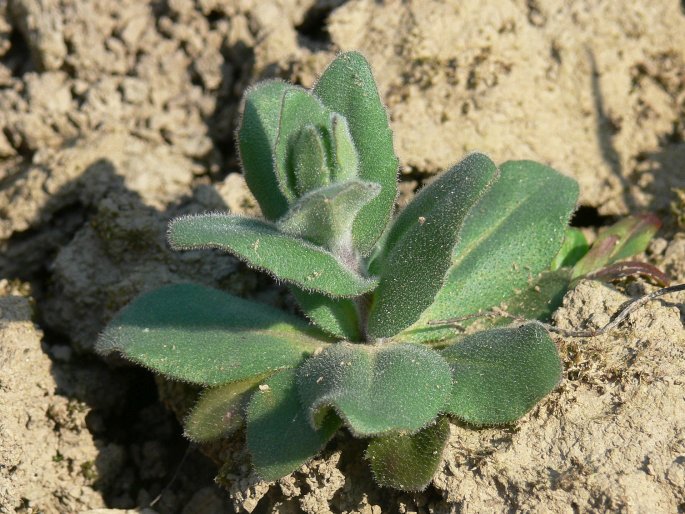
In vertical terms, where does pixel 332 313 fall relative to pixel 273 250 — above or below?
below

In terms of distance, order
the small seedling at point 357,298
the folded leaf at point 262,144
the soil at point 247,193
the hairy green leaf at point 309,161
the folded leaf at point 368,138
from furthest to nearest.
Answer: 1. the folded leaf at point 262,144
2. the folded leaf at point 368,138
3. the hairy green leaf at point 309,161
4. the soil at point 247,193
5. the small seedling at point 357,298

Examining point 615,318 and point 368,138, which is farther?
point 368,138

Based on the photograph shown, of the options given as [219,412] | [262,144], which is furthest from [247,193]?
[219,412]

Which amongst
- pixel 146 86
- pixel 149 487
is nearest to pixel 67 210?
→ pixel 146 86

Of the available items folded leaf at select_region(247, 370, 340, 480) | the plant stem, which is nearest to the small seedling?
folded leaf at select_region(247, 370, 340, 480)

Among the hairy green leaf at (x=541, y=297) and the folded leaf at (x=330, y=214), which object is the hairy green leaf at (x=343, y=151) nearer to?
the folded leaf at (x=330, y=214)

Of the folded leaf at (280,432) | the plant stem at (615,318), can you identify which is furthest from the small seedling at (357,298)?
the plant stem at (615,318)

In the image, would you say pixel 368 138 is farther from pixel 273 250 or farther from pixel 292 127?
pixel 273 250

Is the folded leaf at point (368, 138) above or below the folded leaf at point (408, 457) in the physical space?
above
